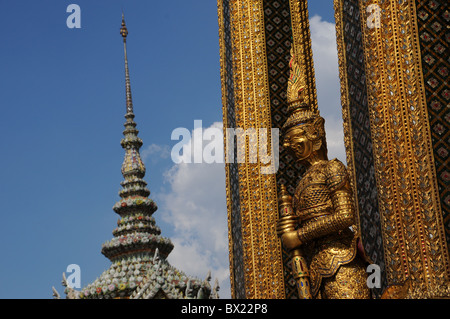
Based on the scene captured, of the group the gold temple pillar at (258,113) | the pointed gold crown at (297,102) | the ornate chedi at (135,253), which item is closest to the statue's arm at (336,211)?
the pointed gold crown at (297,102)

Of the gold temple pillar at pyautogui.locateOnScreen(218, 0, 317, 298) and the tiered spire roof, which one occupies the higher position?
the tiered spire roof

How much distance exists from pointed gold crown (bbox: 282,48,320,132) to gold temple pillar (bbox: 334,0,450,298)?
1.36ft

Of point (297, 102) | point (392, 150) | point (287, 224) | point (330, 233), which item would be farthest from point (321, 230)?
point (297, 102)

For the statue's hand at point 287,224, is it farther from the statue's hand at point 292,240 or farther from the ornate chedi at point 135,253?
the ornate chedi at point 135,253

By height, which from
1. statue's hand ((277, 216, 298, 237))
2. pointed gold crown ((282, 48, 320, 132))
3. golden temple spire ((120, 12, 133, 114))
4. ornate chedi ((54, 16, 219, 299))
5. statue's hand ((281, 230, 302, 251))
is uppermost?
golden temple spire ((120, 12, 133, 114))

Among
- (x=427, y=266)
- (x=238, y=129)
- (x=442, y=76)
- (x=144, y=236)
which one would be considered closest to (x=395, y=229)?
(x=427, y=266)

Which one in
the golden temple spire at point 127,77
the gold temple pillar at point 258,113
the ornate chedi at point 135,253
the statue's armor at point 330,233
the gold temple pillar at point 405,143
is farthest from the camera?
the golden temple spire at point 127,77

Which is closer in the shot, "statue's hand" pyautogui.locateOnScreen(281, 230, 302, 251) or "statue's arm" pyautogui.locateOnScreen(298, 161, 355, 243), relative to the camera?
"statue's arm" pyautogui.locateOnScreen(298, 161, 355, 243)

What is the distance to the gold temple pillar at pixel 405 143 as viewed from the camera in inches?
215

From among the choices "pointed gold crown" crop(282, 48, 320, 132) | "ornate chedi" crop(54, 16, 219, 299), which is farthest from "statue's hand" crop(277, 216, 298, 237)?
"ornate chedi" crop(54, 16, 219, 299)

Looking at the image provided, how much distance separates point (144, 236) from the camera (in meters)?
20.3

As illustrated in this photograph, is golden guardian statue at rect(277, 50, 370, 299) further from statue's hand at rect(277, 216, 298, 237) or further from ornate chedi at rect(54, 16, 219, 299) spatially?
ornate chedi at rect(54, 16, 219, 299)

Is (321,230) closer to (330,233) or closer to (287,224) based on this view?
(330,233)

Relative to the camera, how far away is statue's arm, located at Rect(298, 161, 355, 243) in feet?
19.4
